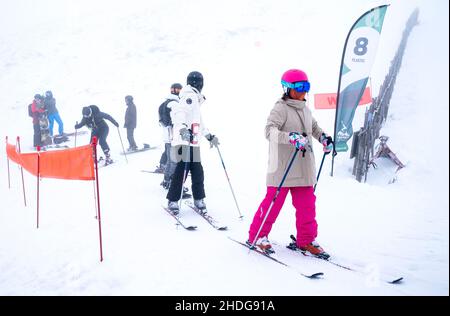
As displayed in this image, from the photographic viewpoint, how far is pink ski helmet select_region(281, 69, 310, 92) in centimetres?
Result: 321

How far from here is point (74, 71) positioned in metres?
22.9

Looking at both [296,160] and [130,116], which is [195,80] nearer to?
[296,160]

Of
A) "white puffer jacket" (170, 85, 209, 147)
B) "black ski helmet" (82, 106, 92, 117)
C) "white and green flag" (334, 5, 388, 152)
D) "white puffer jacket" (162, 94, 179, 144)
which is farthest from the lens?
"black ski helmet" (82, 106, 92, 117)

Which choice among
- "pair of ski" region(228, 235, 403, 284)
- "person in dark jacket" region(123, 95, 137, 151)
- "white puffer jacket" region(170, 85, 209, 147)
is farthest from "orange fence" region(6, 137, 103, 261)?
"person in dark jacket" region(123, 95, 137, 151)

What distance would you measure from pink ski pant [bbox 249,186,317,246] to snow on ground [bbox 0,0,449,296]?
309mm

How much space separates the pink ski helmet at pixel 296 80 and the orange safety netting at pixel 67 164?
7.55 ft

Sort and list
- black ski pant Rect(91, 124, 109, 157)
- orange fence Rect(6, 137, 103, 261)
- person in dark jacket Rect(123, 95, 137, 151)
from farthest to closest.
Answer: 1. person in dark jacket Rect(123, 95, 137, 151)
2. black ski pant Rect(91, 124, 109, 157)
3. orange fence Rect(6, 137, 103, 261)

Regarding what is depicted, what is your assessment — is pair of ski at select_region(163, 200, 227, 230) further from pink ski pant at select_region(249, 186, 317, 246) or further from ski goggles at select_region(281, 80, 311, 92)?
ski goggles at select_region(281, 80, 311, 92)

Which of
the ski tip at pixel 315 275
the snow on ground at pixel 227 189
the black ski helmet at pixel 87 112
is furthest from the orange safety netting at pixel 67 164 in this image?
the black ski helmet at pixel 87 112

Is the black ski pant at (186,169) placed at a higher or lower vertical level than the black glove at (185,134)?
lower

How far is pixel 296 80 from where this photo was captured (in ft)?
10.6

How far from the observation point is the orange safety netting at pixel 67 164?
3666 mm

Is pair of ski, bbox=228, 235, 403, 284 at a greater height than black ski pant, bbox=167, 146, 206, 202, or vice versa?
black ski pant, bbox=167, 146, 206, 202

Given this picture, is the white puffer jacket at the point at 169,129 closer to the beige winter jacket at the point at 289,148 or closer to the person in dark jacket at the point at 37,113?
the beige winter jacket at the point at 289,148
